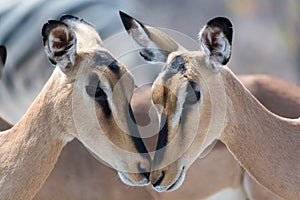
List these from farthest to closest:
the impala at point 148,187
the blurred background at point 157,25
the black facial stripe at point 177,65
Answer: the blurred background at point 157,25 < the impala at point 148,187 < the black facial stripe at point 177,65

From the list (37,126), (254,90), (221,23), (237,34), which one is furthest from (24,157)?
(237,34)

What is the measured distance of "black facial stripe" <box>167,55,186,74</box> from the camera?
380cm

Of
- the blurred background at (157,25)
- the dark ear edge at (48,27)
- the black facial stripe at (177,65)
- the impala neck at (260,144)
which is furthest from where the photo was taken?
the blurred background at (157,25)

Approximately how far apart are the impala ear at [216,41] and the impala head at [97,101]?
1.02ft

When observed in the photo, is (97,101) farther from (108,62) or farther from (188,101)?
(188,101)

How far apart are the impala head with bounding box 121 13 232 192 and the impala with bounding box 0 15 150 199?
0.08 m

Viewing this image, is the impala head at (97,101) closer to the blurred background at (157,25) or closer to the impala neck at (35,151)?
the impala neck at (35,151)

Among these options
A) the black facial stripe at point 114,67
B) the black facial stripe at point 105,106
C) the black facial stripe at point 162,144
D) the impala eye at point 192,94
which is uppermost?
the black facial stripe at point 114,67

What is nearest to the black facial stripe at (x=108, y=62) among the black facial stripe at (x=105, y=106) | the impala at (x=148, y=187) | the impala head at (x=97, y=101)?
the impala head at (x=97, y=101)

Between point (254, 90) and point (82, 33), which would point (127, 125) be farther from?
point (254, 90)

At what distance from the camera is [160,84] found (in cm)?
378

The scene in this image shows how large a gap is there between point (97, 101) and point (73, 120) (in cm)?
14

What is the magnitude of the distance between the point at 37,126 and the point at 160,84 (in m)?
0.50

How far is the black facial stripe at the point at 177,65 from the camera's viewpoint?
150 inches
